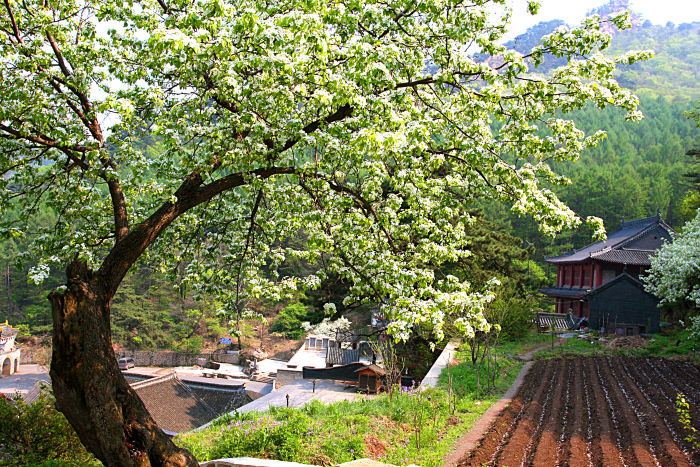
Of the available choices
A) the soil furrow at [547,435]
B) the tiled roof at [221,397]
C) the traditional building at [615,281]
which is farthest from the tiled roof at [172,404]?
the traditional building at [615,281]

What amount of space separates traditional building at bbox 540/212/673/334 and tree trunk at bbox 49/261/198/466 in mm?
29834

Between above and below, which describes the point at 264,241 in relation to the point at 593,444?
above

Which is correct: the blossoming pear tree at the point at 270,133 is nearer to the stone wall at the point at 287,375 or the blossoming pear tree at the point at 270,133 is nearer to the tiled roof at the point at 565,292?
the stone wall at the point at 287,375

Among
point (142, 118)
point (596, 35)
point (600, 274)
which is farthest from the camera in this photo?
point (600, 274)

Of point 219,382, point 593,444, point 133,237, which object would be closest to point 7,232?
point 133,237

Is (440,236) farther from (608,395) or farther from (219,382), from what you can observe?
(219,382)

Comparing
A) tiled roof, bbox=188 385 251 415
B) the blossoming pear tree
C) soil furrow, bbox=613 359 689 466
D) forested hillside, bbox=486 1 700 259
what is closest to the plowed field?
soil furrow, bbox=613 359 689 466

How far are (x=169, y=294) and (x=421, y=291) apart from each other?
1981 inches

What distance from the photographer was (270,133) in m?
5.48

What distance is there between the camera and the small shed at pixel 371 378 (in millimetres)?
19109

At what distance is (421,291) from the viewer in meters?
5.89

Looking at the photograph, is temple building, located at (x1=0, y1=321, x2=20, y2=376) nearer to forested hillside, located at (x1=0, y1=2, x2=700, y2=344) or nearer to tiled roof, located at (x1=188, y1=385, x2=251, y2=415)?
forested hillside, located at (x1=0, y1=2, x2=700, y2=344)

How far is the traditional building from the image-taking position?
29.0 metres

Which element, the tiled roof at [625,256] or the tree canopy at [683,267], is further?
A: the tiled roof at [625,256]
